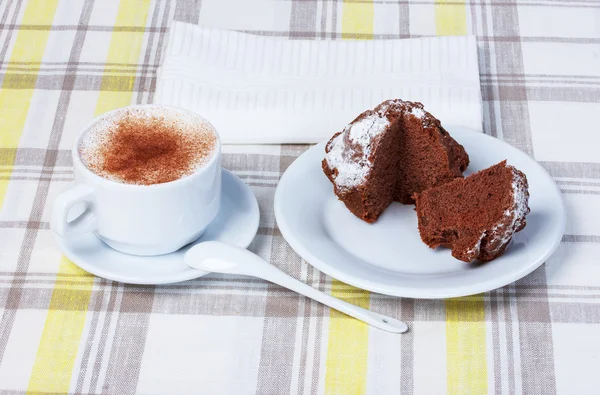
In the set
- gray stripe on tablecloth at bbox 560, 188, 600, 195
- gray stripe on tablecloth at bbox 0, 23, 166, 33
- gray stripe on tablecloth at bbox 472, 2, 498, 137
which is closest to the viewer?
gray stripe on tablecloth at bbox 560, 188, 600, 195

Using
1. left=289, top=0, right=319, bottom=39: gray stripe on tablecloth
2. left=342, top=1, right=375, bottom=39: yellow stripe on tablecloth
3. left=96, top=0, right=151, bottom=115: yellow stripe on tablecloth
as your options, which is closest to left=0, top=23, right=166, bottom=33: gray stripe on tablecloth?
left=96, top=0, right=151, bottom=115: yellow stripe on tablecloth

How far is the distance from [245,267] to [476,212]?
0.58 m

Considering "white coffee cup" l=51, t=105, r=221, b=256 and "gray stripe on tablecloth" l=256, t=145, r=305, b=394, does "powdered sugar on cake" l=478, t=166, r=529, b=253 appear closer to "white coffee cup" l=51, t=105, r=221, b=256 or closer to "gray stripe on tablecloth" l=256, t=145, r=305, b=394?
"gray stripe on tablecloth" l=256, t=145, r=305, b=394

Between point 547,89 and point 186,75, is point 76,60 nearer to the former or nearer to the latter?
point 186,75

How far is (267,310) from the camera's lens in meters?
1.85

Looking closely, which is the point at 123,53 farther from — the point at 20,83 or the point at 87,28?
the point at 20,83

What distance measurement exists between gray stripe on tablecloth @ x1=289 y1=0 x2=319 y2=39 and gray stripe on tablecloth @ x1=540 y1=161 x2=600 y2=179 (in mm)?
1054

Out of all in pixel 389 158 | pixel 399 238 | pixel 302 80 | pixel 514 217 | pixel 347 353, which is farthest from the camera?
pixel 302 80

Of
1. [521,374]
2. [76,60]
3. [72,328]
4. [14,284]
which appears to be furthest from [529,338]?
[76,60]

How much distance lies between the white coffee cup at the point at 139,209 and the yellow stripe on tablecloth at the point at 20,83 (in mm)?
453

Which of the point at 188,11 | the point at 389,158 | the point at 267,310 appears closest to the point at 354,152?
the point at 389,158

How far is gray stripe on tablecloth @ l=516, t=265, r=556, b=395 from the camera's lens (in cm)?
170

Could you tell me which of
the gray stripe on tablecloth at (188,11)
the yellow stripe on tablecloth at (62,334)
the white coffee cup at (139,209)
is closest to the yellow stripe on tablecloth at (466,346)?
the white coffee cup at (139,209)

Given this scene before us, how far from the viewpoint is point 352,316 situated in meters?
1.81
